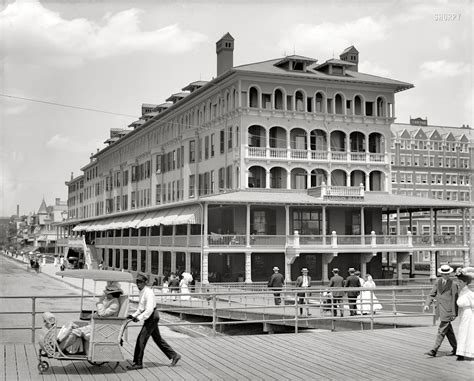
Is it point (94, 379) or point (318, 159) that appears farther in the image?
point (318, 159)

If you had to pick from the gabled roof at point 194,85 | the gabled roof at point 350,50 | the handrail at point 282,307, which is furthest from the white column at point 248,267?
the gabled roof at point 350,50

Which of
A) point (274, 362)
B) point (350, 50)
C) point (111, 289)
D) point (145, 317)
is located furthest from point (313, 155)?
point (111, 289)

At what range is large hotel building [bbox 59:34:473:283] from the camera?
46.1 metres

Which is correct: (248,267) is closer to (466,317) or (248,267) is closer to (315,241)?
(315,241)

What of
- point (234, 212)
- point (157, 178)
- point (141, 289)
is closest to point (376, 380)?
point (141, 289)

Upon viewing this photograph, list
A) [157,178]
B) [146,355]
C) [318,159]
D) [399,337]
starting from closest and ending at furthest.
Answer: [146,355] < [399,337] < [318,159] < [157,178]

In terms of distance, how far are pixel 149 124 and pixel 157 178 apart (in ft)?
19.4

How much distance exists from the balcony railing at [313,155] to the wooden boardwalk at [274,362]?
33.8 meters

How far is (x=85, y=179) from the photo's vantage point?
4338 inches

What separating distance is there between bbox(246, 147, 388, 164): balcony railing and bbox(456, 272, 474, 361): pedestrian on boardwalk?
37.2 m

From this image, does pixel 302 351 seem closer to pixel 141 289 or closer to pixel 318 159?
pixel 141 289

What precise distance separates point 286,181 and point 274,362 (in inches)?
1477

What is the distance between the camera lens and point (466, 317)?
12.4m

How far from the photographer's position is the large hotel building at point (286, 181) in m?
46.1
